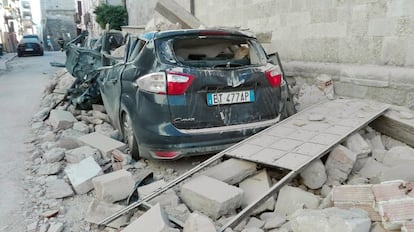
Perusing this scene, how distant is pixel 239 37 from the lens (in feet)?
12.5

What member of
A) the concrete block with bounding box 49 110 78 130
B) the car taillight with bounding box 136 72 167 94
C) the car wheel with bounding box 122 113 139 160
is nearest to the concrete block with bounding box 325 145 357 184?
the car taillight with bounding box 136 72 167 94

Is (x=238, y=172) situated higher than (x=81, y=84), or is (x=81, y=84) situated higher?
(x=81, y=84)

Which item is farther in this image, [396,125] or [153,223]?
[396,125]

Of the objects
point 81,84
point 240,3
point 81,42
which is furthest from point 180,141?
point 81,42

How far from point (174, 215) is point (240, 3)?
5455 millimetres

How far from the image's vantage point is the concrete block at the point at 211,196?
8.27 feet

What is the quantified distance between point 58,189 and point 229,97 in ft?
6.35

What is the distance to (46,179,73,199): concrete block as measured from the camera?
130 inches

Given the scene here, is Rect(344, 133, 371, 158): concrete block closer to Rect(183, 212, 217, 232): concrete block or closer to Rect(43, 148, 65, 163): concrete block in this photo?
Rect(183, 212, 217, 232): concrete block

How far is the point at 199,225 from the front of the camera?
2213 mm

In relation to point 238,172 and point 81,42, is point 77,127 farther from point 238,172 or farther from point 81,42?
point 81,42

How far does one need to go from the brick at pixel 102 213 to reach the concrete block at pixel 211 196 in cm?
54

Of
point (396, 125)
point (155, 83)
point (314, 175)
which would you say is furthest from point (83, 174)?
point (396, 125)

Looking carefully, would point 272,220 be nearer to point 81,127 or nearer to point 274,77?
point 274,77
